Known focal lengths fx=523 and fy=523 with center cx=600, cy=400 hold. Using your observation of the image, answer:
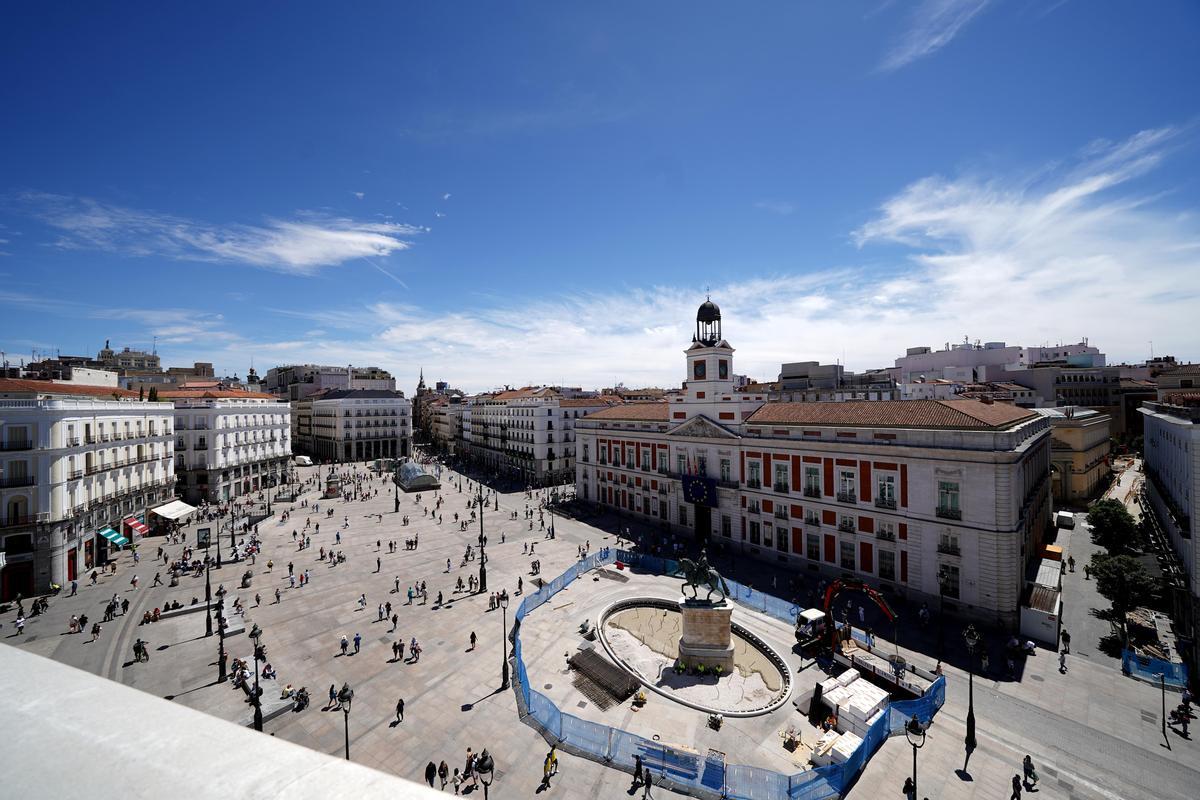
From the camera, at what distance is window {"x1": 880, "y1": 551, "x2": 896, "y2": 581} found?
104 feet

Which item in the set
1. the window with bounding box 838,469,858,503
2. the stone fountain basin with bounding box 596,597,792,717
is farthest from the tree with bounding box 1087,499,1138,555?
the stone fountain basin with bounding box 596,597,792,717

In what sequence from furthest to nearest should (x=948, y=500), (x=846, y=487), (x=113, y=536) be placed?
(x=113, y=536), (x=846, y=487), (x=948, y=500)

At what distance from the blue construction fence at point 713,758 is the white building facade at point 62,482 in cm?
3269

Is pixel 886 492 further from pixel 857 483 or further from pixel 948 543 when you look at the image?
pixel 948 543

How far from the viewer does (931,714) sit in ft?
66.8

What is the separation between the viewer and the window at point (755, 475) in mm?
39281

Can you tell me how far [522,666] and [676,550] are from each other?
67.8 feet

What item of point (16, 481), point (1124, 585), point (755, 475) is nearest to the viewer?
point (1124, 585)

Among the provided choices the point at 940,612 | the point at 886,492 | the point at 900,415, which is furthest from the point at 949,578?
the point at 900,415

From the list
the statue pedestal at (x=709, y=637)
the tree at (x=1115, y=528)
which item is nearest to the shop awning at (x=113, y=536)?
the statue pedestal at (x=709, y=637)

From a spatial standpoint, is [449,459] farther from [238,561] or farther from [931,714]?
[931,714]

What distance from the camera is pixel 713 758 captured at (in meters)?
17.7

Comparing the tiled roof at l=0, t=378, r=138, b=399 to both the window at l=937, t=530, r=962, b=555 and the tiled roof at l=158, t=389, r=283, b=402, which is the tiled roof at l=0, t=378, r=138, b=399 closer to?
the tiled roof at l=158, t=389, r=283, b=402

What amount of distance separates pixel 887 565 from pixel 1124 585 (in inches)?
421
